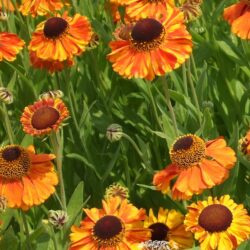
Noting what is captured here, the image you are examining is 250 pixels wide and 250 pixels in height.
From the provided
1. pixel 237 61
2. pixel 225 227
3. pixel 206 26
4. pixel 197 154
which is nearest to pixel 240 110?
pixel 237 61

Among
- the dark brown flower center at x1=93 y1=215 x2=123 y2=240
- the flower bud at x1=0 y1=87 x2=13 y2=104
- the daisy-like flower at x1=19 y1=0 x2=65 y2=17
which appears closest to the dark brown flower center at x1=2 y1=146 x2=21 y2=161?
the flower bud at x1=0 y1=87 x2=13 y2=104

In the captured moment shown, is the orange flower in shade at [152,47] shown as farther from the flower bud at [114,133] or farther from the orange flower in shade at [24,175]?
the orange flower in shade at [24,175]

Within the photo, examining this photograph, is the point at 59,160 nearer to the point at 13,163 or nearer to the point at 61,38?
the point at 13,163

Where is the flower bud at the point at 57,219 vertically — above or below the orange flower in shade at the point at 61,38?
below

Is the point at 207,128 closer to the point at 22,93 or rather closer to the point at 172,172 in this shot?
the point at 172,172

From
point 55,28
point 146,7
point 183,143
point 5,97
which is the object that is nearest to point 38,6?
point 55,28

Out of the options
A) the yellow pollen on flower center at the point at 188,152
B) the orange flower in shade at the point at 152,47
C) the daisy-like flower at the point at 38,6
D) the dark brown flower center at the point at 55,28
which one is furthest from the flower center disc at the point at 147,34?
the daisy-like flower at the point at 38,6
